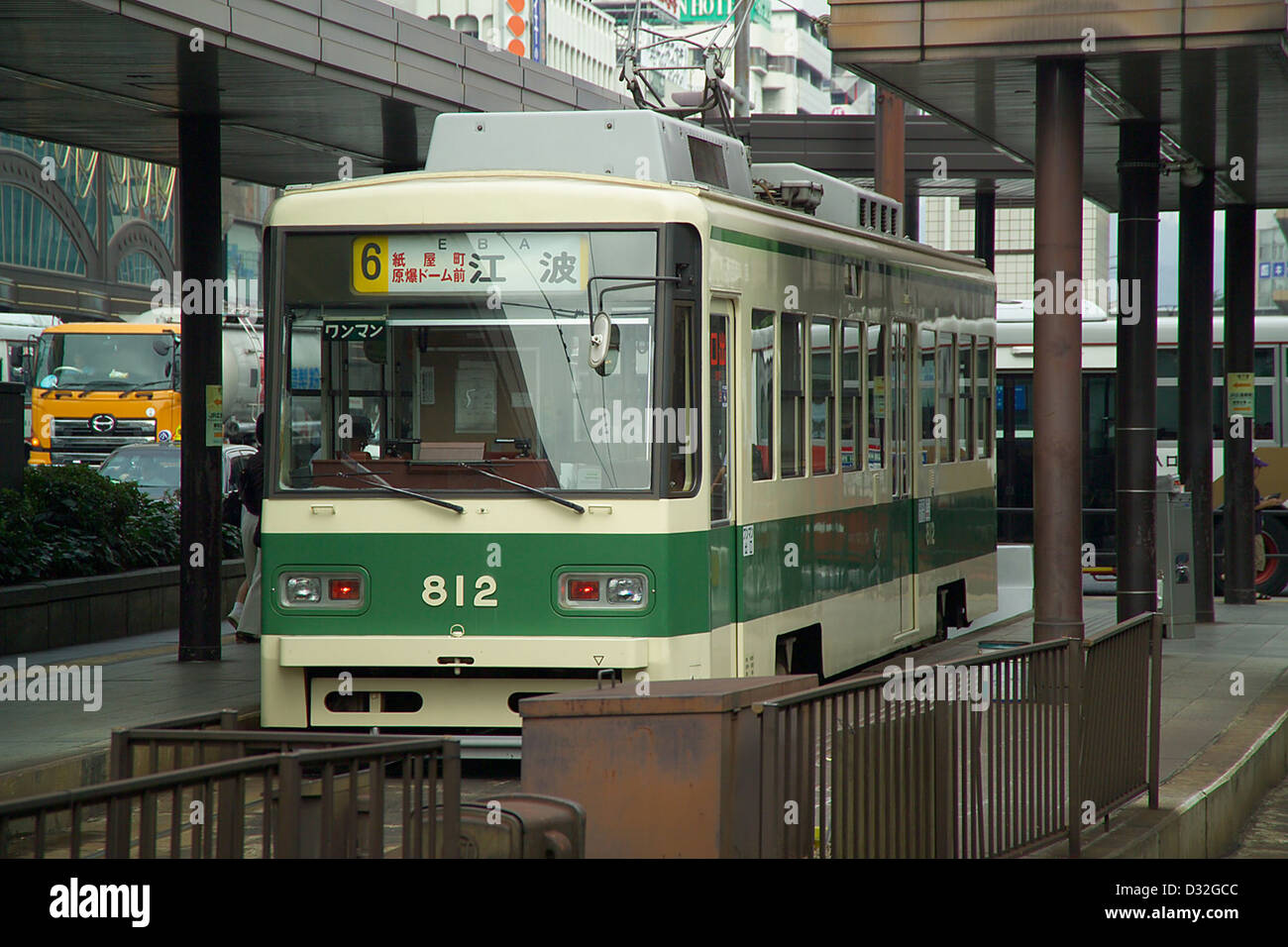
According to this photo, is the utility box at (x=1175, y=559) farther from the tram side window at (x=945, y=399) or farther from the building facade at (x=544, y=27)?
the building facade at (x=544, y=27)

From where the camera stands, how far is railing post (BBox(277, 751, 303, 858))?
13.5ft

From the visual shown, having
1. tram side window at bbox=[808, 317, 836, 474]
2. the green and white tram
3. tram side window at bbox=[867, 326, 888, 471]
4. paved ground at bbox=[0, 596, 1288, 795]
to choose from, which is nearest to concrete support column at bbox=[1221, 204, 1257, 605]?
paved ground at bbox=[0, 596, 1288, 795]

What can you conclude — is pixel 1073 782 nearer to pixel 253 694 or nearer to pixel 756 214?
pixel 756 214

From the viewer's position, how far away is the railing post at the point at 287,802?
13.5ft

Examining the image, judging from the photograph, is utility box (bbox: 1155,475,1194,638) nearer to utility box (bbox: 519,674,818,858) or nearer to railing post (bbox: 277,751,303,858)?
utility box (bbox: 519,674,818,858)

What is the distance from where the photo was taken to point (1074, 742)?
23.4 ft

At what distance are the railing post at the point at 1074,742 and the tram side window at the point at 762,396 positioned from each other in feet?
10.3

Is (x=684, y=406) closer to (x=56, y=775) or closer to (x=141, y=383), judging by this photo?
(x=56, y=775)

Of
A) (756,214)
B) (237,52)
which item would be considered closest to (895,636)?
(756,214)

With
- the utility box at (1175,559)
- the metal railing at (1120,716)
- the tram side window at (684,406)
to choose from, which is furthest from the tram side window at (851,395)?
the utility box at (1175,559)

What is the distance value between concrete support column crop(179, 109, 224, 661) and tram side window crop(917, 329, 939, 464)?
17.4 feet

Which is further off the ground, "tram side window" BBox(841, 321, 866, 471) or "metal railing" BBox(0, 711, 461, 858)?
"tram side window" BBox(841, 321, 866, 471)

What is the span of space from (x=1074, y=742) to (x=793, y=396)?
13.4 feet

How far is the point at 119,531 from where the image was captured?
16.2 meters
